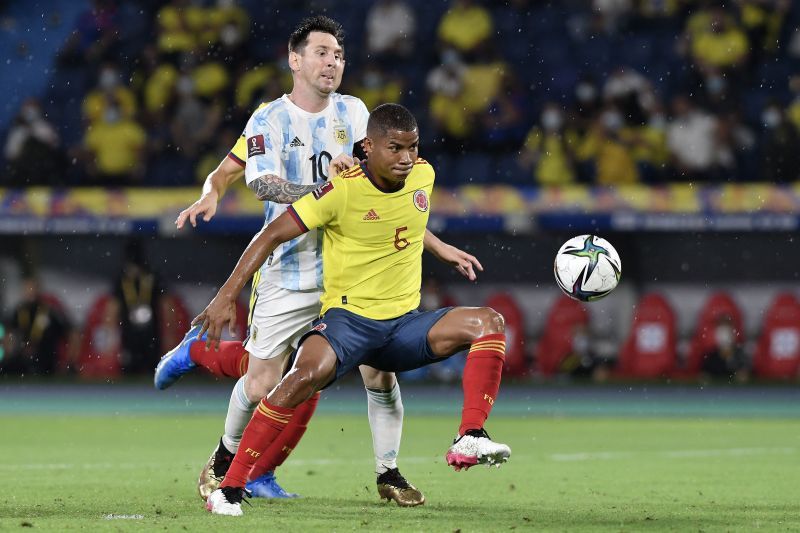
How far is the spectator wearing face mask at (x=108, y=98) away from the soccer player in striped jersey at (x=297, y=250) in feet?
40.0

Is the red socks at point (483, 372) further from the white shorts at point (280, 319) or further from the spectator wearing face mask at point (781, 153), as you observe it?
the spectator wearing face mask at point (781, 153)

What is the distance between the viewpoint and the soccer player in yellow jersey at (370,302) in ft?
20.5

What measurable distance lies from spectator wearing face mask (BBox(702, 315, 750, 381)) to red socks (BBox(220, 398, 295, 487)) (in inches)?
480

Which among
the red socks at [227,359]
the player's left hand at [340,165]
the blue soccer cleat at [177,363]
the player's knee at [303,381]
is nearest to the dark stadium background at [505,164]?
the blue soccer cleat at [177,363]

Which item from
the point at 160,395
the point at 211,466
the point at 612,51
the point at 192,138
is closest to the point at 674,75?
the point at 612,51

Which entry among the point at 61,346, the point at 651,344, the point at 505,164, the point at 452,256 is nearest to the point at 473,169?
the point at 505,164

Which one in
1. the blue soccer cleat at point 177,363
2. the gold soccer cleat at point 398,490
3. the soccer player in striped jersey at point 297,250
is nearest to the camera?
the gold soccer cleat at point 398,490

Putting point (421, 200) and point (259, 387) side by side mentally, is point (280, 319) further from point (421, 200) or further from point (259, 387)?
point (421, 200)

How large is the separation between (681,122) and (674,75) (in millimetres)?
1124

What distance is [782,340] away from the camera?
17.9 metres

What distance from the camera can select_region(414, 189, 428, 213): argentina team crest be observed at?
21.9ft

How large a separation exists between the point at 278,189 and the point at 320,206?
0.54 meters

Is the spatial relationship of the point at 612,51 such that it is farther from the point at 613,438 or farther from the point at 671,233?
the point at 613,438

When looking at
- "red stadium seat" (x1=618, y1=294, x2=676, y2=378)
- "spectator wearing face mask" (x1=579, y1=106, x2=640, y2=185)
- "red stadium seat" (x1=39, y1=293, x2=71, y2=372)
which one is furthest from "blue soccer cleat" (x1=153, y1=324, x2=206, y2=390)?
"red stadium seat" (x1=39, y1=293, x2=71, y2=372)
